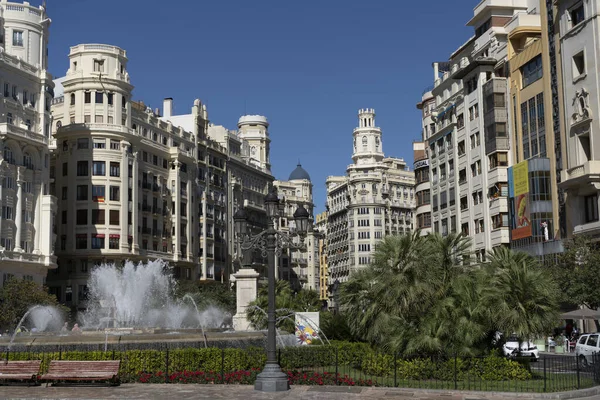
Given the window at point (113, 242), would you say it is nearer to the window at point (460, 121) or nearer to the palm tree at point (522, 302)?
the window at point (460, 121)

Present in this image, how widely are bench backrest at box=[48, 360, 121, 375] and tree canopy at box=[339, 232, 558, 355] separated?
9159 millimetres

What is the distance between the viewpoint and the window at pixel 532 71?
6436cm

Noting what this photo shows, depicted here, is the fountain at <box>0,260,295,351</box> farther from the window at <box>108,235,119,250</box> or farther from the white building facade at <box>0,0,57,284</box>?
the white building facade at <box>0,0,57,284</box>

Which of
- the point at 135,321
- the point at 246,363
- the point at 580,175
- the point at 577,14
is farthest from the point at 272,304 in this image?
the point at 577,14

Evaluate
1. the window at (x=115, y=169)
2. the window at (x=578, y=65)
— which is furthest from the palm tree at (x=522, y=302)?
the window at (x=115, y=169)

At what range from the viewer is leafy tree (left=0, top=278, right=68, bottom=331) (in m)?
64.8

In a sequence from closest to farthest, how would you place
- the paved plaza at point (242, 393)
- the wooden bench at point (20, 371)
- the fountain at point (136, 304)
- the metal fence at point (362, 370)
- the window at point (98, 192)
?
the paved plaza at point (242, 393) → the metal fence at point (362, 370) → the wooden bench at point (20, 371) → the fountain at point (136, 304) → the window at point (98, 192)

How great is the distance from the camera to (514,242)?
66.9m

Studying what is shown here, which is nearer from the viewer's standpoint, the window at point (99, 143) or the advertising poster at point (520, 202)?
the advertising poster at point (520, 202)

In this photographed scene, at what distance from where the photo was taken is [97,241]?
283ft

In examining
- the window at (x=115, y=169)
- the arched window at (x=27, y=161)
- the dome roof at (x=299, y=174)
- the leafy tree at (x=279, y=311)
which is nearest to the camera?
the leafy tree at (x=279, y=311)

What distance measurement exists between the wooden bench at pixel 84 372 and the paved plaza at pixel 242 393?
335mm

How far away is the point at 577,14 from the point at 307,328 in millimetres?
32844

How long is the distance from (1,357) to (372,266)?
1353 cm
